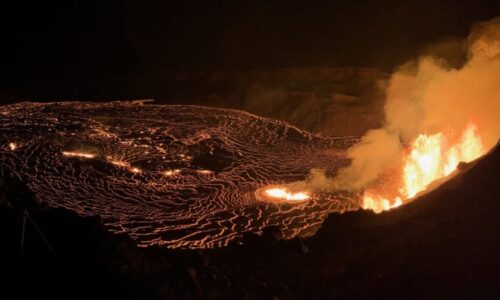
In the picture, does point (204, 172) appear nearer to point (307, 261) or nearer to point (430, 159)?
point (430, 159)

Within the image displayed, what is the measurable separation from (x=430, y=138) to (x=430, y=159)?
1.56 ft

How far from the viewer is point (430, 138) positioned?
8.79 metres

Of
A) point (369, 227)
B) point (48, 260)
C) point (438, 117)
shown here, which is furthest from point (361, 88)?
point (48, 260)

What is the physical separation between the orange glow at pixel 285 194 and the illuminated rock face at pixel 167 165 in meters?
0.24

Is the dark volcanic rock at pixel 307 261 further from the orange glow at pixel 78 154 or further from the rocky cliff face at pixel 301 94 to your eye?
the rocky cliff face at pixel 301 94

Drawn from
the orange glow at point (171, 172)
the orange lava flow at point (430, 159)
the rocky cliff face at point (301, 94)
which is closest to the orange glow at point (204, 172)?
the orange glow at point (171, 172)

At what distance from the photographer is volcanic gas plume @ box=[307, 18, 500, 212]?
27.4 feet

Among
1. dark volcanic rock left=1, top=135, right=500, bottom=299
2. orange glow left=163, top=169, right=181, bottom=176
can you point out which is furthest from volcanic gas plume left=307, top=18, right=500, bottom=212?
orange glow left=163, top=169, right=181, bottom=176

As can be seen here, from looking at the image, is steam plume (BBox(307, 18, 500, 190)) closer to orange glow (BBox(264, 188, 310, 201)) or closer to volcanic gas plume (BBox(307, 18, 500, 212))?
volcanic gas plume (BBox(307, 18, 500, 212))

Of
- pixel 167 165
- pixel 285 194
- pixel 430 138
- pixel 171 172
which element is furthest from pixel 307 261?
pixel 167 165

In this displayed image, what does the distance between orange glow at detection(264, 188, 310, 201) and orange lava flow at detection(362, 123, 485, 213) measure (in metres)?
1.16

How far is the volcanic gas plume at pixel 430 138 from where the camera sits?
834 centimetres

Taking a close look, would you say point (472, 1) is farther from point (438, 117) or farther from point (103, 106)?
point (103, 106)

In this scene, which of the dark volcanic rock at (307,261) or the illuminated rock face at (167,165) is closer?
the dark volcanic rock at (307,261)
